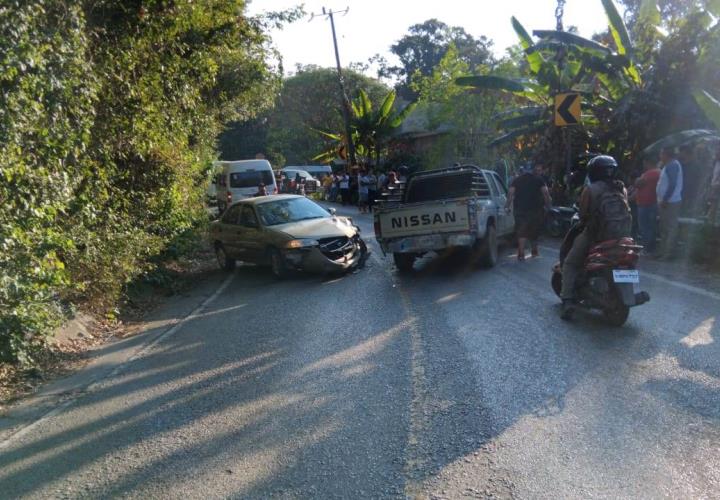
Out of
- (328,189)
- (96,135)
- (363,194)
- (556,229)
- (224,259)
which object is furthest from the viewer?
(328,189)

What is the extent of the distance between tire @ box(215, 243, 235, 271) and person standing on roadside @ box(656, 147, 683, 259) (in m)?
8.50

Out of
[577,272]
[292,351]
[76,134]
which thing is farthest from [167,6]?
[577,272]

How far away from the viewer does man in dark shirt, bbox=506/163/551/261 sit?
504 inches

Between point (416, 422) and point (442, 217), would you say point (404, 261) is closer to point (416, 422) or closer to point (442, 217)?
point (442, 217)

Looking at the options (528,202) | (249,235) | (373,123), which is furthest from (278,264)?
(373,123)

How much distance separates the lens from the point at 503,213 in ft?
45.3

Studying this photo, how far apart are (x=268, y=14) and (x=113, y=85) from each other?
761 centimetres

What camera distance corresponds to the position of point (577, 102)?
1486 cm

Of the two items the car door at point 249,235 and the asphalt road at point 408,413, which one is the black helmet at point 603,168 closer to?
the asphalt road at point 408,413

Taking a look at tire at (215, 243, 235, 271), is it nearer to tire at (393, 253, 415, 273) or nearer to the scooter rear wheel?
tire at (393, 253, 415, 273)

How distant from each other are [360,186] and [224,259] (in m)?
15.6

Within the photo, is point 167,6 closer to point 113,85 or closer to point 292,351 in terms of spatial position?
point 113,85

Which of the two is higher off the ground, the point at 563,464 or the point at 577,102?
the point at 577,102

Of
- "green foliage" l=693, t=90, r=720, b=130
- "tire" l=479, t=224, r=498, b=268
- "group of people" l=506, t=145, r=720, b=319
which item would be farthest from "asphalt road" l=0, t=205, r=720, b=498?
"green foliage" l=693, t=90, r=720, b=130
